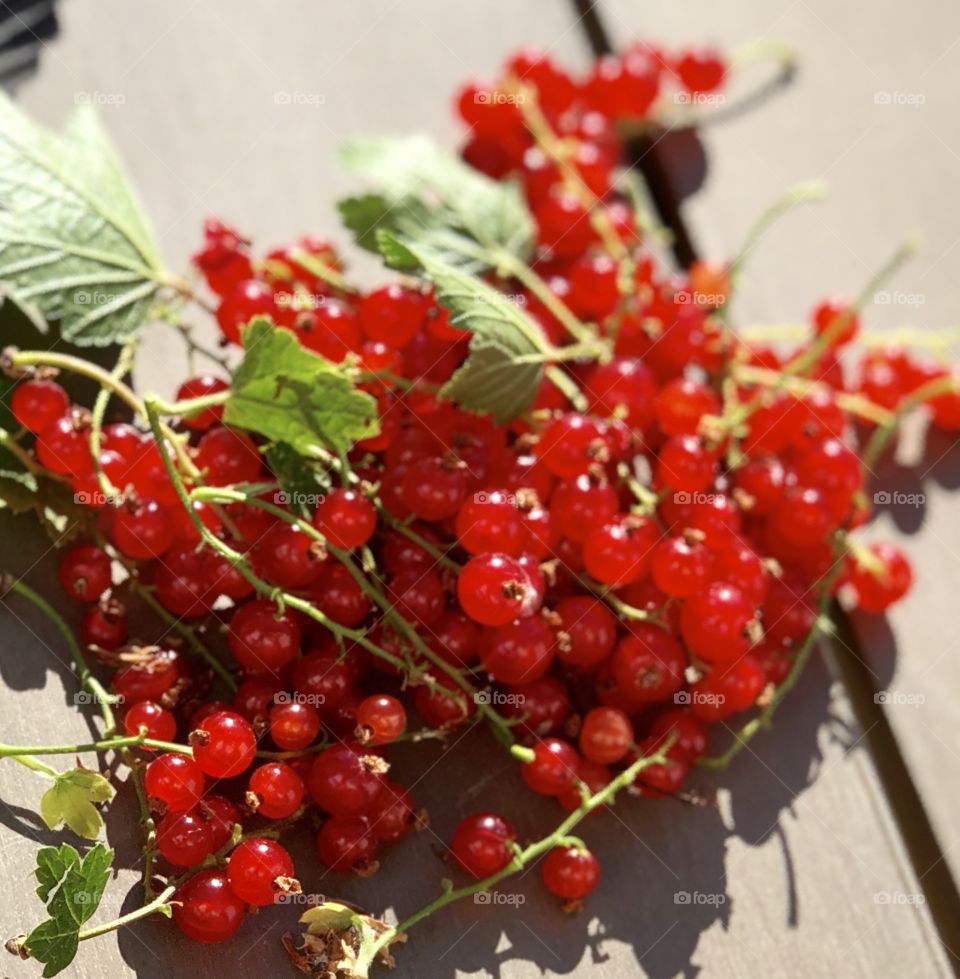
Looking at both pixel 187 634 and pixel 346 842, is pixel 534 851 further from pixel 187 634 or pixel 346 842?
pixel 187 634

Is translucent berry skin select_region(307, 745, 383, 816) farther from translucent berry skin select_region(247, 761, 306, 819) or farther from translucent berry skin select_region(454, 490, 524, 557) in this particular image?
translucent berry skin select_region(454, 490, 524, 557)

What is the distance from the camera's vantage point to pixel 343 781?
66 centimetres

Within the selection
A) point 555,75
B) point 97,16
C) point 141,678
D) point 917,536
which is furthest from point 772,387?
point 97,16

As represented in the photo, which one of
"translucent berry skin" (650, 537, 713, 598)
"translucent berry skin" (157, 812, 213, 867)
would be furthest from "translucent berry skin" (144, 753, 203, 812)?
"translucent berry skin" (650, 537, 713, 598)

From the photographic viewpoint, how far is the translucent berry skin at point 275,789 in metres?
0.65

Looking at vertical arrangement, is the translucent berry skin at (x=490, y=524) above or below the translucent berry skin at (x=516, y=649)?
above

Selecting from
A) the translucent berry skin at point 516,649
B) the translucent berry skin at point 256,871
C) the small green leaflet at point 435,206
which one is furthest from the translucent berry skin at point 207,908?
the small green leaflet at point 435,206

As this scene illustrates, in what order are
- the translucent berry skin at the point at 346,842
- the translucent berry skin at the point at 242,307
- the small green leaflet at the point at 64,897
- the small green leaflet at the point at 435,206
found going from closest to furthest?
the small green leaflet at the point at 64,897
the translucent berry skin at the point at 346,842
the translucent berry skin at the point at 242,307
the small green leaflet at the point at 435,206

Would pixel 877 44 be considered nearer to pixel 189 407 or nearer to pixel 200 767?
pixel 189 407

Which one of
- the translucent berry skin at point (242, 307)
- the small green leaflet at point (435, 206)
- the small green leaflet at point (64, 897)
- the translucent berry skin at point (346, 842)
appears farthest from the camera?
the small green leaflet at point (435, 206)

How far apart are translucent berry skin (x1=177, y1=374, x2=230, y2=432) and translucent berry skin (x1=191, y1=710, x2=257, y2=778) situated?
0.71ft

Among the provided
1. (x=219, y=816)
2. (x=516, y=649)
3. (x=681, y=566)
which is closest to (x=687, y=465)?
(x=681, y=566)

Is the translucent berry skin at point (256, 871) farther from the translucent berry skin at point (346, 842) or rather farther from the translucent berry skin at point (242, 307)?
the translucent berry skin at point (242, 307)

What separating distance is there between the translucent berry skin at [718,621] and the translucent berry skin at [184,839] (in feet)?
1.15
